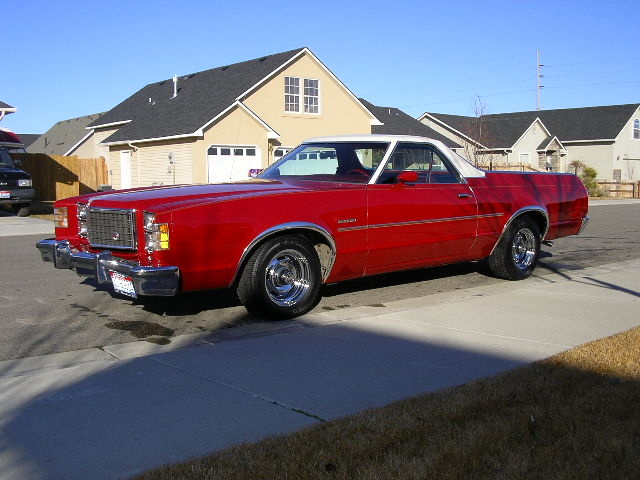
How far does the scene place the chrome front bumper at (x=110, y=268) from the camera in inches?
231

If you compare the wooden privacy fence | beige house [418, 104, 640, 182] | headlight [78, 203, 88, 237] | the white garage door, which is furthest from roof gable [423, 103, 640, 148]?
headlight [78, 203, 88, 237]

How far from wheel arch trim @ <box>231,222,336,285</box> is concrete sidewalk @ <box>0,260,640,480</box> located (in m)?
→ 0.49

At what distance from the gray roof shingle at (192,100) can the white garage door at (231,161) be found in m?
1.40

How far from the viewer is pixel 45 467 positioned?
11.6 feet

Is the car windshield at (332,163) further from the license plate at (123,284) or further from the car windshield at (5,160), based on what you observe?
the car windshield at (5,160)

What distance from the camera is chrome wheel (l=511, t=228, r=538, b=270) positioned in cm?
925

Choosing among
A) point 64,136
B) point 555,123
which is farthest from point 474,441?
point 555,123

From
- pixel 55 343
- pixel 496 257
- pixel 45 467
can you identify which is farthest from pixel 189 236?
pixel 496 257

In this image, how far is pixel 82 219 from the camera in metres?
6.96

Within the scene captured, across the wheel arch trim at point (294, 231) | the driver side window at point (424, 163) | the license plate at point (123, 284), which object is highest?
the driver side window at point (424, 163)

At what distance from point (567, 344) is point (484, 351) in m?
0.75

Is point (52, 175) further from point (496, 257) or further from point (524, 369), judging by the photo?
point (524, 369)

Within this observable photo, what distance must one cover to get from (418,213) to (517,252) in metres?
2.22

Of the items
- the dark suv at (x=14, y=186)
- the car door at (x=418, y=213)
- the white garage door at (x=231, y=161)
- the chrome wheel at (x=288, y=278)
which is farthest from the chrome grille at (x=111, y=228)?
the white garage door at (x=231, y=161)
